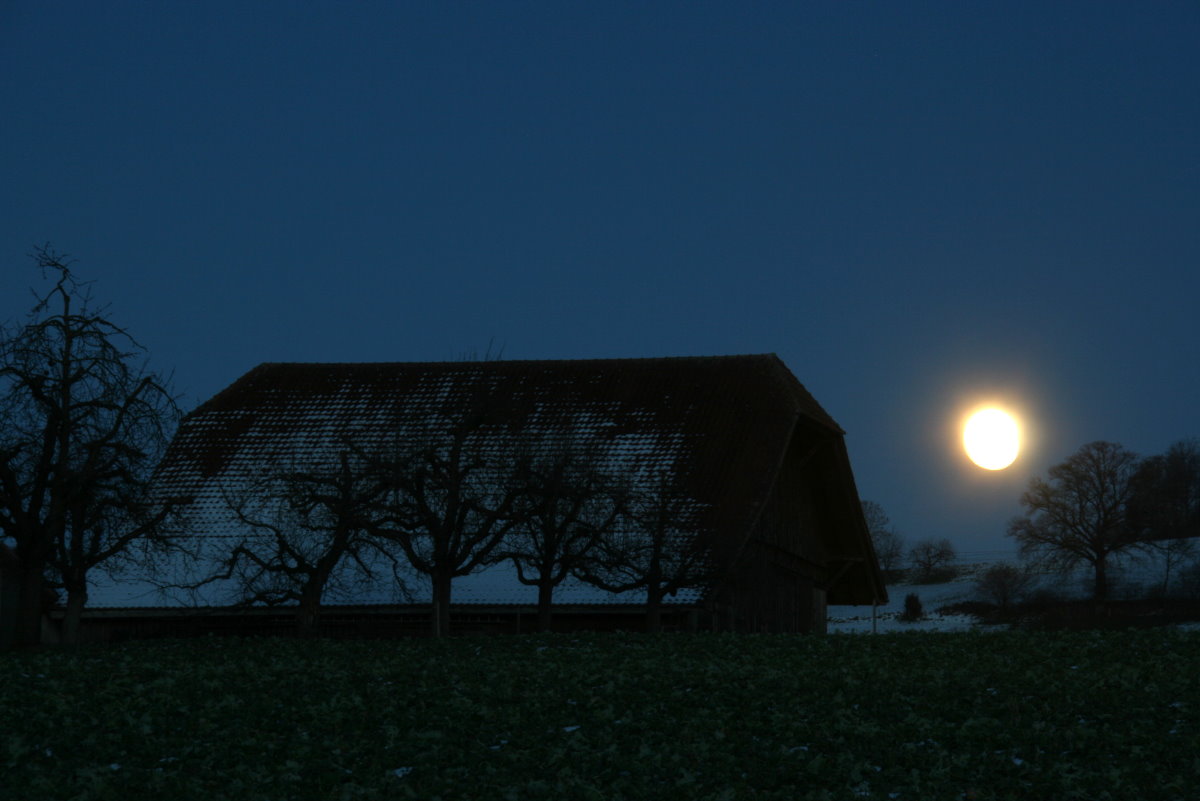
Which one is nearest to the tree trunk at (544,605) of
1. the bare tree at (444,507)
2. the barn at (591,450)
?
the bare tree at (444,507)

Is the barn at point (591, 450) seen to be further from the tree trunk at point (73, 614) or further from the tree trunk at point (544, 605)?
the tree trunk at point (73, 614)

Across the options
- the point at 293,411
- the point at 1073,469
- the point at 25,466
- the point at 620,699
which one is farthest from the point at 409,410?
the point at 1073,469

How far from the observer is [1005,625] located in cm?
6156

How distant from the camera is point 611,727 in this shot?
12.9 m

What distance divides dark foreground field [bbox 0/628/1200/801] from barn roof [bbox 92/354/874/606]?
1155 centimetres

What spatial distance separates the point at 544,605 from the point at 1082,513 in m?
60.5

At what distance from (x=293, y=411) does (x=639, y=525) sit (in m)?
12.9

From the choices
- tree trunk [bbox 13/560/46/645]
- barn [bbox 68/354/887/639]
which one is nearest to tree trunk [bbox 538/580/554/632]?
barn [bbox 68/354/887/639]

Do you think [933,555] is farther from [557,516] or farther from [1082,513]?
[557,516]

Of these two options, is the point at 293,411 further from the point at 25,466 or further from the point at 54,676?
the point at 54,676

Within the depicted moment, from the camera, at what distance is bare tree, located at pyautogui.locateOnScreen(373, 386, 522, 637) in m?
25.0

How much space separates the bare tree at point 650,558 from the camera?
27016 mm

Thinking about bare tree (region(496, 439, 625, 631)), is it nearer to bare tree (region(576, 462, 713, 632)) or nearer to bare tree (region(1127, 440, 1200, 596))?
bare tree (region(576, 462, 713, 632))

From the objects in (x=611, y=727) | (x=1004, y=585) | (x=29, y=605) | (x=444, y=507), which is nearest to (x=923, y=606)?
(x=1004, y=585)
